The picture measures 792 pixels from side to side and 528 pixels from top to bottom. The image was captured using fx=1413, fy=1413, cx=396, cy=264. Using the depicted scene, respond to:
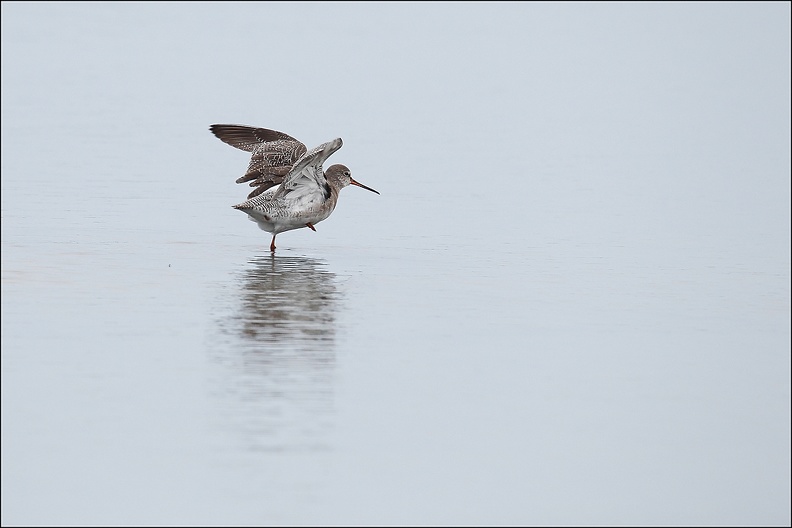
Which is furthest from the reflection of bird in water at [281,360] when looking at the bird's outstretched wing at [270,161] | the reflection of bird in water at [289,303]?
the bird's outstretched wing at [270,161]

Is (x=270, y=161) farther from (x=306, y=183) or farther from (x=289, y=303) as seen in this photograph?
(x=289, y=303)

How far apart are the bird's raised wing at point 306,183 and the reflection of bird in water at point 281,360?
5.77 ft

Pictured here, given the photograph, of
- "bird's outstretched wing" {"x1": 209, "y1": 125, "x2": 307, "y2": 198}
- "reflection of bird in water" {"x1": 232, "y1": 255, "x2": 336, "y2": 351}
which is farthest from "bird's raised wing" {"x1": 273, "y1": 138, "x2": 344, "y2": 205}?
"reflection of bird in water" {"x1": 232, "y1": 255, "x2": 336, "y2": 351}

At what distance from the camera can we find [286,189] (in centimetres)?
1728

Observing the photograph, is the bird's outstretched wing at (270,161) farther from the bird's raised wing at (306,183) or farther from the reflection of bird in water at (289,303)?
the reflection of bird in water at (289,303)

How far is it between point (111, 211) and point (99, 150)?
678 centimetres

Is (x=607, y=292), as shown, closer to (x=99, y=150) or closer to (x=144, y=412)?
(x=144, y=412)

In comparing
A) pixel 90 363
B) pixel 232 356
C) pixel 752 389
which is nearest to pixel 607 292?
pixel 752 389

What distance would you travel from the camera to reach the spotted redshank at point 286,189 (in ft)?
55.8

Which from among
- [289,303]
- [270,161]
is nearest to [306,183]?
[270,161]

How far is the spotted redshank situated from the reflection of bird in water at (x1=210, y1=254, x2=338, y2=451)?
166cm

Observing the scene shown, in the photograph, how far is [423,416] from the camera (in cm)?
1009

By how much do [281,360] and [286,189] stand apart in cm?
640

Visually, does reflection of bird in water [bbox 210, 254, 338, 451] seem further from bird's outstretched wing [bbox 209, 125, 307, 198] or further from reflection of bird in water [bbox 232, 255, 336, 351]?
bird's outstretched wing [bbox 209, 125, 307, 198]
